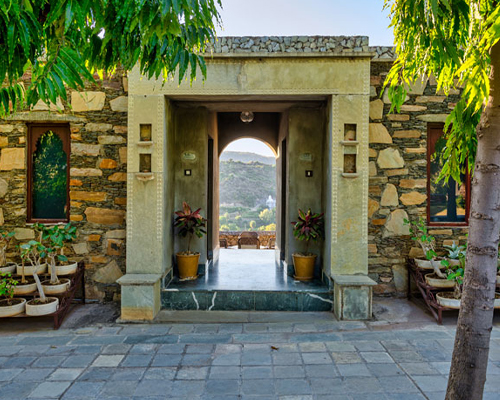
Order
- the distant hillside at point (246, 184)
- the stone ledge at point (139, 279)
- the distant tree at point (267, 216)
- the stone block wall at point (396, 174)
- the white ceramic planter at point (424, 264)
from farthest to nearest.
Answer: the distant hillside at point (246, 184) → the distant tree at point (267, 216) → the stone block wall at point (396, 174) → the white ceramic planter at point (424, 264) → the stone ledge at point (139, 279)

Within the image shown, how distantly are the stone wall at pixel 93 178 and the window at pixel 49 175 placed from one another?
14cm

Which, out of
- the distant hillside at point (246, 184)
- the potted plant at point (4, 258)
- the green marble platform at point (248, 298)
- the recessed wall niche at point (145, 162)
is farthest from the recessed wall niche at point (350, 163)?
the distant hillside at point (246, 184)

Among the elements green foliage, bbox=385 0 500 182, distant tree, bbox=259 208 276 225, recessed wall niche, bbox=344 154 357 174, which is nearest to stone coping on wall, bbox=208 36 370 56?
recessed wall niche, bbox=344 154 357 174

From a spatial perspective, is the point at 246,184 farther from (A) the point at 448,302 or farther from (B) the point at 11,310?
(B) the point at 11,310

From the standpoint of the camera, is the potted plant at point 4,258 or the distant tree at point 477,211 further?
the potted plant at point 4,258

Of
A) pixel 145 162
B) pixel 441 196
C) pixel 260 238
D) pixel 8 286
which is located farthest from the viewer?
pixel 260 238

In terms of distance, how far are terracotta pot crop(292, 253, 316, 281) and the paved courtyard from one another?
774 mm

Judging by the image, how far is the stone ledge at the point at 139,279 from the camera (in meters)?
4.07

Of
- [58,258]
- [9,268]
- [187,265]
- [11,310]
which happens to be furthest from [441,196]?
[9,268]

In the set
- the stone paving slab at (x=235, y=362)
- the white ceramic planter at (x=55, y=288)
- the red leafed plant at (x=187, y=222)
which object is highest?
the red leafed plant at (x=187, y=222)

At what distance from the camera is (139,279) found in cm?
412

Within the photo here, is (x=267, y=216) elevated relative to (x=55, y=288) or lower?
lower

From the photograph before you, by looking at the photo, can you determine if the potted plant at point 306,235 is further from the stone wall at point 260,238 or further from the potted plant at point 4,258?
the stone wall at point 260,238

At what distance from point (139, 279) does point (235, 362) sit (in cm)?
154
